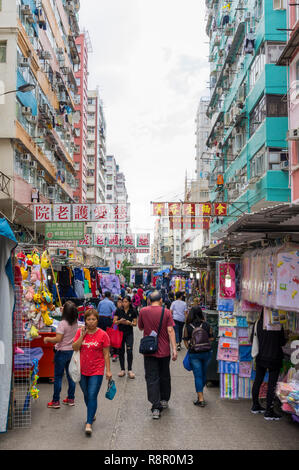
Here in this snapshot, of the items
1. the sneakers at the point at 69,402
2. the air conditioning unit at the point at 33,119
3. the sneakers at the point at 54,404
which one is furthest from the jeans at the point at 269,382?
the air conditioning unit at the point at 33,119

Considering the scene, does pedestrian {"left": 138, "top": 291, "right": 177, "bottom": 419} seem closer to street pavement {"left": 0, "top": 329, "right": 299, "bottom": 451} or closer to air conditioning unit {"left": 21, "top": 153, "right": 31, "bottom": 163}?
street pavement {"left": 0, "top": 329, "right": 299, "bottom": 451}

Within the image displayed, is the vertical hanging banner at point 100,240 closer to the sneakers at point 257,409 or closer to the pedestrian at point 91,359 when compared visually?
the sneakers at point 257,409

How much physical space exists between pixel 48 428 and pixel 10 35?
1868cm

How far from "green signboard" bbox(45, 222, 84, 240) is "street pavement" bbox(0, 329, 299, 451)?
35.6 feet

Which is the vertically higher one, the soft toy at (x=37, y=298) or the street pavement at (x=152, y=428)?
the soft toy at (x=37, y=298)

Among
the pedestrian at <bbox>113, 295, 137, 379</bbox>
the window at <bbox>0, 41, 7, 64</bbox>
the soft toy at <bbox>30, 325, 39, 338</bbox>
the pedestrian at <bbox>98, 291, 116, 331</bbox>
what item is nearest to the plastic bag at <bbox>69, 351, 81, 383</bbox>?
the soft toy at <bbox>30, 325, 39, 338</bbox>

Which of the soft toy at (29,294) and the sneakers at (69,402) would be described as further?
the soft toy at (29,294)

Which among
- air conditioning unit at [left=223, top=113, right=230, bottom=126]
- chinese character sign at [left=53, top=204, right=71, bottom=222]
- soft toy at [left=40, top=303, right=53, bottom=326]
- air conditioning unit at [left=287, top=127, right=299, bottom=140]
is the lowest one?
soft toy at [left=40, top=303, right=53, bottom=326]

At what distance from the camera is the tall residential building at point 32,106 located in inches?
794

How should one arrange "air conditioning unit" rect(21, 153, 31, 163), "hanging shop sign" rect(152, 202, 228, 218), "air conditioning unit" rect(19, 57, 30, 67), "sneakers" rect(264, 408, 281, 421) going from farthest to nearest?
"air conditioning unit" rect(21, 153, 31, 163) < "hanging shop sign" rect(152, 202, 228, 218) < "air conditioning unit" rect(19, 57, 30, 67) < "sneakers" rect(264, 408, 281, 421)

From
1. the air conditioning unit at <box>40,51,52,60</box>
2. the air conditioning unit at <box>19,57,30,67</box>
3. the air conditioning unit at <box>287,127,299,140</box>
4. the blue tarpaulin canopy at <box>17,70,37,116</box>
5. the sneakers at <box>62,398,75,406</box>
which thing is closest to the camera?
the sneakers at <box>62,398,75,406</box>

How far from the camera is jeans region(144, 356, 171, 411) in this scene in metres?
6.92

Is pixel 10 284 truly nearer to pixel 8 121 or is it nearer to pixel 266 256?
pixel 266 256

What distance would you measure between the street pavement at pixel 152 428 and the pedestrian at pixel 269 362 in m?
0.19
